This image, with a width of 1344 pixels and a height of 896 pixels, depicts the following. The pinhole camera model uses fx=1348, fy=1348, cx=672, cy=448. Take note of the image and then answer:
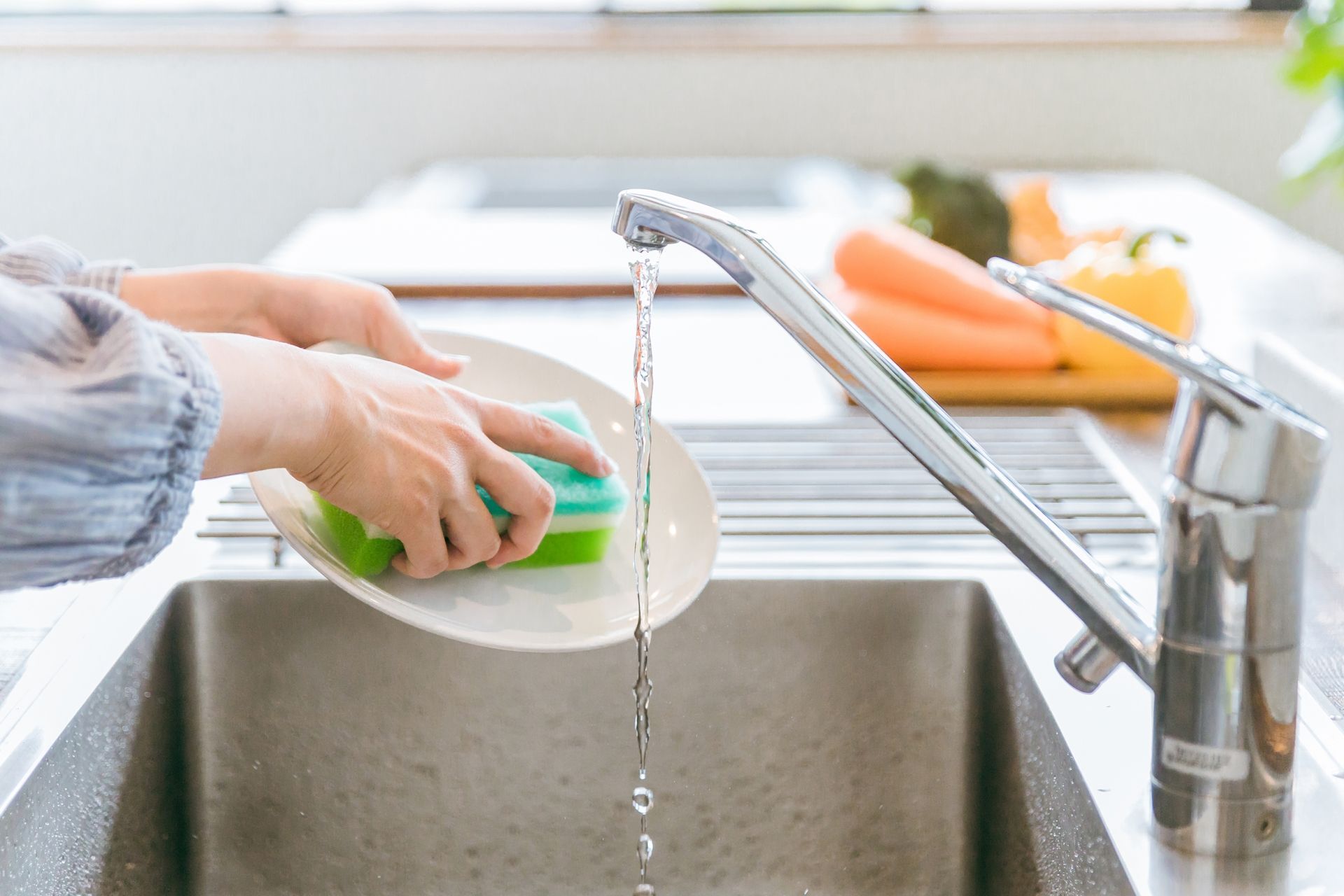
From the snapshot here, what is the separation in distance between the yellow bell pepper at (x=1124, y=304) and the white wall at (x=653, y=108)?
172 centimetres

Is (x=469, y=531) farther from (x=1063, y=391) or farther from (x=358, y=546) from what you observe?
(x=1063, y=391)

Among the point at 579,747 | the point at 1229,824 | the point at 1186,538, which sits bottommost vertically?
the point at 579,747

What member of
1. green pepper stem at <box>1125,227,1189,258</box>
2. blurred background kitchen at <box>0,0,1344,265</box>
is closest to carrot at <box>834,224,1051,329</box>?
green pepper stem at <box>1125,227,1189,258</box>

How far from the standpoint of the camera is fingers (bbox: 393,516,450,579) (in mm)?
616

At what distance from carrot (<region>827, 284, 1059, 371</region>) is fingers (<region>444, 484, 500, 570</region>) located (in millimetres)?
594

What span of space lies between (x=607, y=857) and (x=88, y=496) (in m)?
0.43

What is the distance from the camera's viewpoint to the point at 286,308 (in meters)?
0.83

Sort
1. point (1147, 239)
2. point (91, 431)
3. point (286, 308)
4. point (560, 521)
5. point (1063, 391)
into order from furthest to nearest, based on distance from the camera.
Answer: point (1147, 239) → point (1063, 391) → point (286, 308) → point (560, 521) → point (91, 431)

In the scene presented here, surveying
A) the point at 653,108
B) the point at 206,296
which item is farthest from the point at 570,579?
the point at 653,108

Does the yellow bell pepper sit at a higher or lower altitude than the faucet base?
higher

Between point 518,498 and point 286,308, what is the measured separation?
0.92 feet

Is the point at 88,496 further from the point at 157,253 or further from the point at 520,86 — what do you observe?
the point at 157,253

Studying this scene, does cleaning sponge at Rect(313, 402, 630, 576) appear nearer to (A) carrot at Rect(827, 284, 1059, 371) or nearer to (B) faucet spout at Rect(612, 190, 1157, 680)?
(B) faucet spout at Rect(612, 190, 1157, 680)

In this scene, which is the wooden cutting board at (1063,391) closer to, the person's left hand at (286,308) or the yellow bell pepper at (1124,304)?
the yellow bell pepper at (1124,304)
